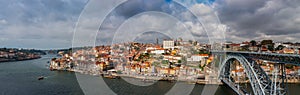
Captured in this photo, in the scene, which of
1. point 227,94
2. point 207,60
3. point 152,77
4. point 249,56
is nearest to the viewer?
point 249,56

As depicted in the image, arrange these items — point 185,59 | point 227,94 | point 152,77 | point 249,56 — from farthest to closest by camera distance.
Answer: point 185,59 < point 152,77 < point 227,94 < point 249,56

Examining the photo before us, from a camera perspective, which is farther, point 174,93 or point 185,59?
point 185,59

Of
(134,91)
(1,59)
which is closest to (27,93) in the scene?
(134,91)

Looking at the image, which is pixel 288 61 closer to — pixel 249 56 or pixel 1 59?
pixel 249 56

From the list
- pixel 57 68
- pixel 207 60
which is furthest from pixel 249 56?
pixel 57 68

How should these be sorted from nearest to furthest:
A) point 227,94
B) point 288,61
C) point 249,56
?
point 288,61 → point 249,56 → point 227,94

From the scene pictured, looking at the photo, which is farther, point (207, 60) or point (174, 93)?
point (207, 60)

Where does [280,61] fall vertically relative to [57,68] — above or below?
above

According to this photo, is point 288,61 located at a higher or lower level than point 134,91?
higher

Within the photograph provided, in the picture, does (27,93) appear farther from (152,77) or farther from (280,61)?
(280,61)
